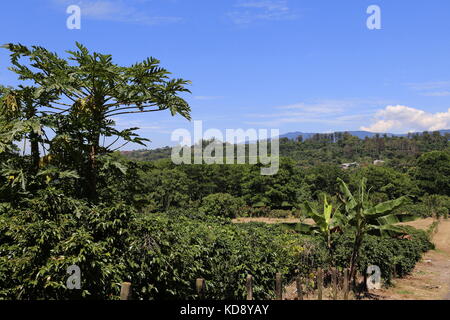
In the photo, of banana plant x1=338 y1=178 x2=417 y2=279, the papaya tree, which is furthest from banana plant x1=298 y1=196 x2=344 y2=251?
the papaya tree

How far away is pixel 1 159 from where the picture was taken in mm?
4762

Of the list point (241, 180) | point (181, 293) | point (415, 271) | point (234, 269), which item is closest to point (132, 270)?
point (181, 293)

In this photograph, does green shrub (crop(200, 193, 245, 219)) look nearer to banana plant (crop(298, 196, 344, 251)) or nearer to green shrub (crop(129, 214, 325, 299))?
green shrub (crop(129, 214, 325, 299))

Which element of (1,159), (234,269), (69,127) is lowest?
(234,269)

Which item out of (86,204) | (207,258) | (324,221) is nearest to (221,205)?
(324,221)

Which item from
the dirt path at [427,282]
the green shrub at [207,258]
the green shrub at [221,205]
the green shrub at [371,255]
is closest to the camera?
the green shrub at [207,258]

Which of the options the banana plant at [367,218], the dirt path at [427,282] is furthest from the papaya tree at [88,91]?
the dirt path at [427,282]

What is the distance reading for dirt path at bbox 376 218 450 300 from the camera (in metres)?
11.5

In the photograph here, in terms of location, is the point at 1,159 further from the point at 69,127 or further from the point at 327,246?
the point at 327,246

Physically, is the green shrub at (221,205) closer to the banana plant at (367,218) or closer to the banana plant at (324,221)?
the banana plant at (324,221)

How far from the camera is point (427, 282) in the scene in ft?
44.4

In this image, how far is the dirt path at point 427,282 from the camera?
37.7ft

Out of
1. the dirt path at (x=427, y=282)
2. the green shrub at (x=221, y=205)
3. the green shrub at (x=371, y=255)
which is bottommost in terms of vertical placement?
the green shrub at (x=221, y=205)

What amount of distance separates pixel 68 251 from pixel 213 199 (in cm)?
4023
